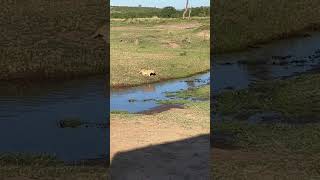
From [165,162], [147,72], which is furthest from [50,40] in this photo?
[165,162]

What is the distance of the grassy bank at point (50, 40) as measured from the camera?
32594 mm

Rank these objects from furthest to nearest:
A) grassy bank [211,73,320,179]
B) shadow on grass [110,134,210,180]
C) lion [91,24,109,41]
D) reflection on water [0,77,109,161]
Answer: lion [91,24,109,41], reflection on water [0,77,109,161], shadow on grass [110,134,210,180], grassy bank [211,73,320,179]

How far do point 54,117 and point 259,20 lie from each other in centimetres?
3336

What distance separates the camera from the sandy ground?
496 inches

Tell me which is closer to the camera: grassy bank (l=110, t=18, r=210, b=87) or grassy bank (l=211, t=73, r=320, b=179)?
grassy bank (l=211, t=73, r=320, b=179)

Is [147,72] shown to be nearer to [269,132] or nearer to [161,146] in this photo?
[269,132]

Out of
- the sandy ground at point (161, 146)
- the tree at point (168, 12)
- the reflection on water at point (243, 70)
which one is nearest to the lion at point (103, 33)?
the reflection on water at point (243, 70)

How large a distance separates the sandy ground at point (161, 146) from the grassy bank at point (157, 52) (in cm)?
1025

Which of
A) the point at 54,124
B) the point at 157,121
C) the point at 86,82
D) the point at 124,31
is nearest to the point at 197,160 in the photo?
the point at 157,121

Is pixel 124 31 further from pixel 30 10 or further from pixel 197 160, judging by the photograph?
pixel 197 160

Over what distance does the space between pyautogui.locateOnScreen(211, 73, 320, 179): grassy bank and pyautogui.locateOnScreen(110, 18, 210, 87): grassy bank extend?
8006mm

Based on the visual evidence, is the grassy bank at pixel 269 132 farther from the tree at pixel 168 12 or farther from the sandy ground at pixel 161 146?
the tree at pixel 168 12

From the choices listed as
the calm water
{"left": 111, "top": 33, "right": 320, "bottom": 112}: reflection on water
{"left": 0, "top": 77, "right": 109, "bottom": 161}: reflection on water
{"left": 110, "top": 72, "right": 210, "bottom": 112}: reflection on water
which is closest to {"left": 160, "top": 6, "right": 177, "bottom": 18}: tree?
{"left": 111, "top": 33, "right": 320, "bottom": 112}: reflection on water

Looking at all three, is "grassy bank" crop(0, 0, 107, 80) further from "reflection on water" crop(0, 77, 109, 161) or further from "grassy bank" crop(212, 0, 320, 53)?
"grassy bank" crop(212, 0, 320, 53)
